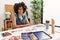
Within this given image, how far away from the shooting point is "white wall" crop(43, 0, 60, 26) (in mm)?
3781

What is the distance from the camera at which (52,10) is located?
3.87 m

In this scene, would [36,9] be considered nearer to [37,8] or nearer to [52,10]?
[37,8]

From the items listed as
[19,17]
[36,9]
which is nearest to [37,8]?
[36,9]

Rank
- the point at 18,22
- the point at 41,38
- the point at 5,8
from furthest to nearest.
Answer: the point at 5,8 → the point at 18,22 → the point at 41,38

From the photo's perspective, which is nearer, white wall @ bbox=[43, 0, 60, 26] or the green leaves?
white wall @ bbox=[43, 0, 60, 26]

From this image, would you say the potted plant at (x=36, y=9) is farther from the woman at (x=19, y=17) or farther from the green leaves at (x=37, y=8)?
the woman at (x=19, y=17)

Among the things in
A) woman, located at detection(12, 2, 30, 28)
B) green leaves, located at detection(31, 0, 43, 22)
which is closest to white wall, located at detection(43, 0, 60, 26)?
green leaves, located at detection(31, 0, 43, 22)

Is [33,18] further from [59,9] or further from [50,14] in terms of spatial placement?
[59,9]

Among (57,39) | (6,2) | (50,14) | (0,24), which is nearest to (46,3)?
(50,14)

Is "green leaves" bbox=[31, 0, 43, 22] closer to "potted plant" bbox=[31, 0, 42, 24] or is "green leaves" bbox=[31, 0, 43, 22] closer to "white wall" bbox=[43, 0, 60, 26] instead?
"potted plant" bbox=[31, 0, 42, 24]

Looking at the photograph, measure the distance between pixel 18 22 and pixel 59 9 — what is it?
5.42ft

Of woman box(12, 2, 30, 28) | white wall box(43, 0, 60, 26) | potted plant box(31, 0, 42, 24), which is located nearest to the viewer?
woman box(12, 2, 30, 28)

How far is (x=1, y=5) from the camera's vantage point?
367 cm

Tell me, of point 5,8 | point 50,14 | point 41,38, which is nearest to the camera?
point 41,38
